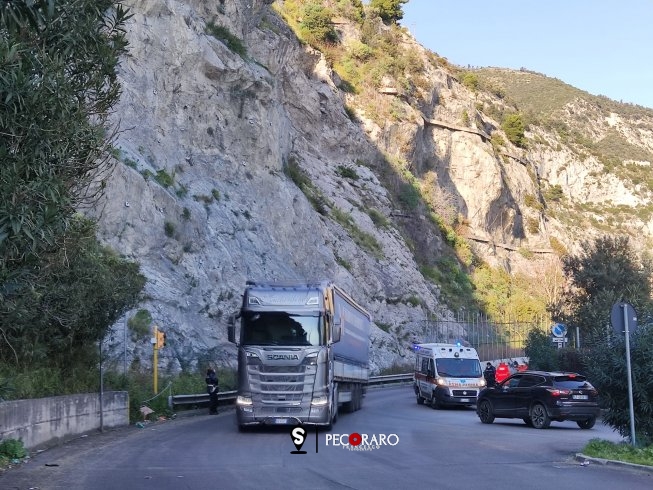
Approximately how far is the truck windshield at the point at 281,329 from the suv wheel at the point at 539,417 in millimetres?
6400

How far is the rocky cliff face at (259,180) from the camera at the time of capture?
1348 inches

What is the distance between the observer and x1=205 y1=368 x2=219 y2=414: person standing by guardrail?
1011 inches

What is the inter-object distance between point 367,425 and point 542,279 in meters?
54.0

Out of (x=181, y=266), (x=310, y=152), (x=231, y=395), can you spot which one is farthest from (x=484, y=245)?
(x=231, y=395)

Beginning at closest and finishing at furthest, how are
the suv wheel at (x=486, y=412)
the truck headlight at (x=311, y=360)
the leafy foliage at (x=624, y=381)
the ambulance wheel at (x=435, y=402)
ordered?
the leafy foliage at (x=624, y=381), the truck headlight at (x=311, y=360), the suv wheel at (x=486, y=412), the ambulance wheel at (x=435, y=402)

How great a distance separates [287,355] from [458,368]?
12543 millimetres

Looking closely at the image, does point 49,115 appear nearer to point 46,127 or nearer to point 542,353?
point 46,127

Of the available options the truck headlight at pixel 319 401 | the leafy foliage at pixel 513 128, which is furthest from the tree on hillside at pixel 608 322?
the leafy foliage at pixel 513 128

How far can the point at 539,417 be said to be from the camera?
2177cm

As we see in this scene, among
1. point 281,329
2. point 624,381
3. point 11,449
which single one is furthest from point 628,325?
point 11,449

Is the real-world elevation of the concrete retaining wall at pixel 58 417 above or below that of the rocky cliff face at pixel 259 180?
below

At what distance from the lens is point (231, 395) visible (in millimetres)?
28984

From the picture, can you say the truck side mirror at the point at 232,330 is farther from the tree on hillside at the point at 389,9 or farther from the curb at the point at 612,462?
the tree on hillside at the point at 389,9

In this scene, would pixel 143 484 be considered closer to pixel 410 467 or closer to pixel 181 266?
pixel 410 467
